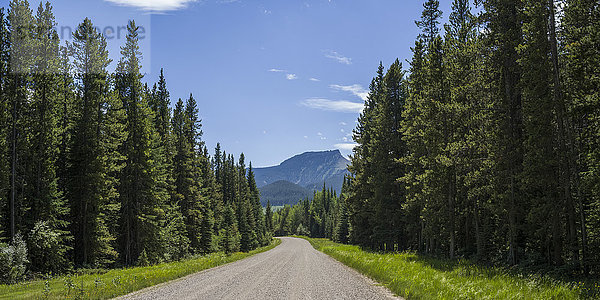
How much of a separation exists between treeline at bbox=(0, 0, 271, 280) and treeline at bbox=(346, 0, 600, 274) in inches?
889

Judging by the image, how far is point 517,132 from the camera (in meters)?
17.6

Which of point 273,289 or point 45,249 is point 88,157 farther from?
point 273,289

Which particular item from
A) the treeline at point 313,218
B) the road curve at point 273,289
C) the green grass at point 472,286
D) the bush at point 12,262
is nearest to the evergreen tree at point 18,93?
the bush at point 12,262

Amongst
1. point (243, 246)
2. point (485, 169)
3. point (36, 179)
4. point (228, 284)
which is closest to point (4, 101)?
point (36, 179)

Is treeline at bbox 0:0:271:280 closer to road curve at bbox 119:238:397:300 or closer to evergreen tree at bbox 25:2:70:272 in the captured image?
evergreen tree at bbox 25:2:70:272

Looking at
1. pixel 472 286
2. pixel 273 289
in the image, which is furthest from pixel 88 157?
pixel 472 286

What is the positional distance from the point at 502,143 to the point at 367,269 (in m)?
9.30

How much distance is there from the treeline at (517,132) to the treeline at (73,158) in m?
22.6

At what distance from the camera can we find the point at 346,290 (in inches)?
499

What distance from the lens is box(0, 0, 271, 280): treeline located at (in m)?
22.2

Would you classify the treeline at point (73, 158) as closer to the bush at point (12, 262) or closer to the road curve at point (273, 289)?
the bush at point (12, 262)

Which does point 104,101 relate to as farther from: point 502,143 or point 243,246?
point 243,246

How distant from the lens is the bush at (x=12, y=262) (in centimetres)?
1823

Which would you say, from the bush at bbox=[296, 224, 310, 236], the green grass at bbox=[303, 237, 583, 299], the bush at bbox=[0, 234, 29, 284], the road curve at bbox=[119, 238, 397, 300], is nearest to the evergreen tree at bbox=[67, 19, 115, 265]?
the bush at bbox=[0, 234, 29, 284]
